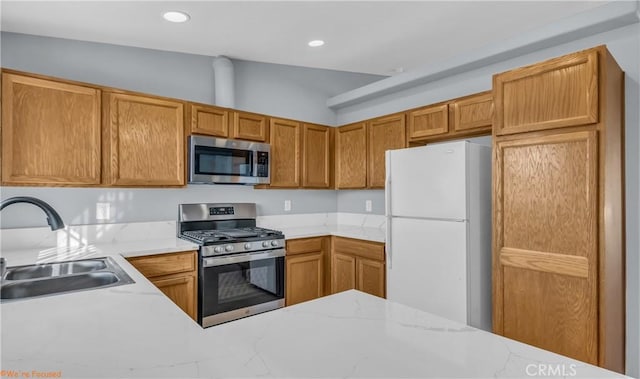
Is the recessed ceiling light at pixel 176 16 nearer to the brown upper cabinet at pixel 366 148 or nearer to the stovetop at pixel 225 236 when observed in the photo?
the stovetop at pixel 225 236

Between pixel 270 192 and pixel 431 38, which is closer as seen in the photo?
pixel 431 38

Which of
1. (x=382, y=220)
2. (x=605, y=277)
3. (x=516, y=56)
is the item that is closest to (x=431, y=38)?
(x=516, y=56)

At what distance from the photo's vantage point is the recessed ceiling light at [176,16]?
2496 millimetres

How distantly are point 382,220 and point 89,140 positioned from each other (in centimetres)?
283

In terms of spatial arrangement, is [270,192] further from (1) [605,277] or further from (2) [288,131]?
(1) [605,277]

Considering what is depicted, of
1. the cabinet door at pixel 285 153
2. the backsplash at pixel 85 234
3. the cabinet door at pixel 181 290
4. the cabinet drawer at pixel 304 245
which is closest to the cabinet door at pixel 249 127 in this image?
the cabinet door at pixel 285 153

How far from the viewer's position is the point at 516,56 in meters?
2.86

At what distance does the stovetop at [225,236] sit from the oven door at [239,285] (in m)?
0.13

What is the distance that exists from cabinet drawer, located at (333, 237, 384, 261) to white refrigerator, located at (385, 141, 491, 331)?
28 centimetres

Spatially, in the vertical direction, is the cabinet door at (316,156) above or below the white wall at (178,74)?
below

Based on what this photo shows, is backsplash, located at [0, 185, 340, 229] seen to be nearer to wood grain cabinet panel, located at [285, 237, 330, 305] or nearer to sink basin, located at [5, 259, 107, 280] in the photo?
wood grain cabinet panel, located at [285, 237, 330, 305]

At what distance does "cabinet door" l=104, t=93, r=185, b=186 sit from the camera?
2676 millimetres

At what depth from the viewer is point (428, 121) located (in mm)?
3258

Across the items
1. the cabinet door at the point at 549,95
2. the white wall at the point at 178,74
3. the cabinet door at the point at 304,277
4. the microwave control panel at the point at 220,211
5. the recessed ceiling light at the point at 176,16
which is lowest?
the cabinet door at the point at 304,277
